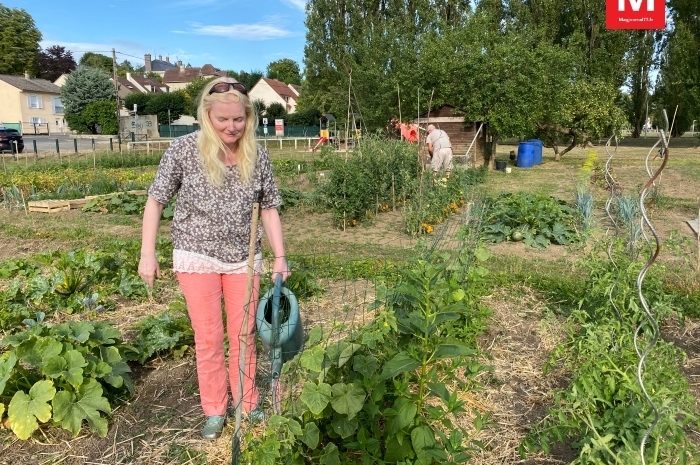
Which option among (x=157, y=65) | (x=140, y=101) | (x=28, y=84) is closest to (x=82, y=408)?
(x=140, y=101)

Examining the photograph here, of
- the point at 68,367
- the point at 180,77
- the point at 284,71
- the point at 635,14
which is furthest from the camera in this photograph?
the point at 180,77

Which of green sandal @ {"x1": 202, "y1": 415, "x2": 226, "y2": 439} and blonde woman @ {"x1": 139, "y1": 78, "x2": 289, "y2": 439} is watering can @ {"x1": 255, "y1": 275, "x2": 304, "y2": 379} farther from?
green sandal @ {"x1": 202, "y1": 415, "x2": 226, "y2": 439}

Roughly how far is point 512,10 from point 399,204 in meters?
21.3

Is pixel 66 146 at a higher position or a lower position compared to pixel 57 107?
lower

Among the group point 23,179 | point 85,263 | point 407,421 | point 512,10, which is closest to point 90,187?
point 23,179

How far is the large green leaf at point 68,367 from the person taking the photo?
2.50m

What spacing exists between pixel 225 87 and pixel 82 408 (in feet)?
5.12

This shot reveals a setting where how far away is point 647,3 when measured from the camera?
576 cm

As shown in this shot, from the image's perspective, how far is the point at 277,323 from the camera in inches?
89.4

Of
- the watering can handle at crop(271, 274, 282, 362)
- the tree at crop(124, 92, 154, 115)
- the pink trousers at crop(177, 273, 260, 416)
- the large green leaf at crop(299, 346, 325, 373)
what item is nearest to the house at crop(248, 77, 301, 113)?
the tree at crop(124, 92, 154, 115)

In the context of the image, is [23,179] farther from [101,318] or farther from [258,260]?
[258,260]

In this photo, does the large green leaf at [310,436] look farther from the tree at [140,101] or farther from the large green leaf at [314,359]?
the tree at [140,101]

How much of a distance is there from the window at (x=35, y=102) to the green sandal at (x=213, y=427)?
198 ft

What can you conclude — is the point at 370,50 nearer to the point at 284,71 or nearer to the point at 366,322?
the point at 366,322
